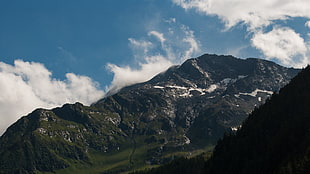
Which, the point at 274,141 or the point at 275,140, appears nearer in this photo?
the point at 274,141

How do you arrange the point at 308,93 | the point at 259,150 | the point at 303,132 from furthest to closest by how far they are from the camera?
the point at 308,93
the point at 259,150
the point at 303,132

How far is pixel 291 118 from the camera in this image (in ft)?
534

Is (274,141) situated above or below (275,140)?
below

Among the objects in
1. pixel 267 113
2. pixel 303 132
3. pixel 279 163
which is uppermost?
pixel 267 113

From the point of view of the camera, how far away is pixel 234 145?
18200 centimetres

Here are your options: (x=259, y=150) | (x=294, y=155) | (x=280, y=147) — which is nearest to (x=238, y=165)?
(x=259, y=150)

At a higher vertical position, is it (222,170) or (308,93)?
(308,93)

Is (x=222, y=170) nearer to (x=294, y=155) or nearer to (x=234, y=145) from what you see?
(x=234, y=145)

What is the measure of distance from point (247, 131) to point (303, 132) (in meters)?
44.2

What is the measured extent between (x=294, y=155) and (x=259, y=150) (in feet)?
105

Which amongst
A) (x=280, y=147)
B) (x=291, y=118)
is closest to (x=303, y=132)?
(x=280, y=147)

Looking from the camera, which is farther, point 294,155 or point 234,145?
point 234,145

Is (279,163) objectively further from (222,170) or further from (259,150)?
(222,170)

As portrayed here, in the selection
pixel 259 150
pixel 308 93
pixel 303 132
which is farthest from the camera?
pixel 308 93
